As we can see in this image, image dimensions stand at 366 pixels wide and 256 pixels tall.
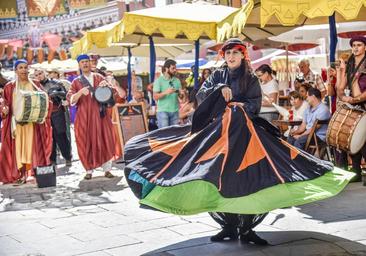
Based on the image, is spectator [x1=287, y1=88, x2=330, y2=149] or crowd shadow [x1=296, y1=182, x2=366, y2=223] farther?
spectator [x1=287, y1=88, x2=330, y2=149]

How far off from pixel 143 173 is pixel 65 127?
24.5 feet

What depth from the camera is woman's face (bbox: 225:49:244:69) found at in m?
5.68

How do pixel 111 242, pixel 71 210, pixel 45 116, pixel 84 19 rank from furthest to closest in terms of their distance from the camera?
pixel 84 19 → pixel 45 116 → pixel 71 210 → pixel 111 242

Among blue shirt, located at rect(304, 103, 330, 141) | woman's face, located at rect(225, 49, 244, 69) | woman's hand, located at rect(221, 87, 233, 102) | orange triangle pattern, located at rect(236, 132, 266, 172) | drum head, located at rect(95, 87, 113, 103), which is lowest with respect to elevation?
blue shirt, located at rect(304, 103, 330, 141)

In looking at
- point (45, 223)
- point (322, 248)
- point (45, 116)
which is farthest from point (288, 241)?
point (45, 116)

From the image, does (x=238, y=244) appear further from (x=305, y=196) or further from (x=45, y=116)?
(x=45, y=116)

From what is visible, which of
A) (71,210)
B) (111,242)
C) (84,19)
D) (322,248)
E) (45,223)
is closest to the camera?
(322,248)

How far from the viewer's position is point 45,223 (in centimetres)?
698

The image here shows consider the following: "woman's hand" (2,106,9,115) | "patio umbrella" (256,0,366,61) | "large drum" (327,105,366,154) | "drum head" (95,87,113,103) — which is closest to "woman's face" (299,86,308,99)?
"large drum" (327,105,366,154)

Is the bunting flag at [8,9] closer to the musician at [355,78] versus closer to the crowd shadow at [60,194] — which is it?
the crowd shadow at [60,194]

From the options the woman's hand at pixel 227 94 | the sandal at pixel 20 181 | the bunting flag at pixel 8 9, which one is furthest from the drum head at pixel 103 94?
the bunting flag at pixel 8 9

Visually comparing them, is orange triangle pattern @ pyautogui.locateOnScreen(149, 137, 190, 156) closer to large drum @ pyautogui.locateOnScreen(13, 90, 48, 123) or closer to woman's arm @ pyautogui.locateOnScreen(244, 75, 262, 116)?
woman's arm @ pyautogui.locateOnScreen(244, 75, 262, 116)

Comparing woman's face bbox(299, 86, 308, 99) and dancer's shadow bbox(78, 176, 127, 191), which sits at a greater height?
woman's face bbox(299, 86, 308, 99)

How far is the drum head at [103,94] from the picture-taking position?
10.2 m
